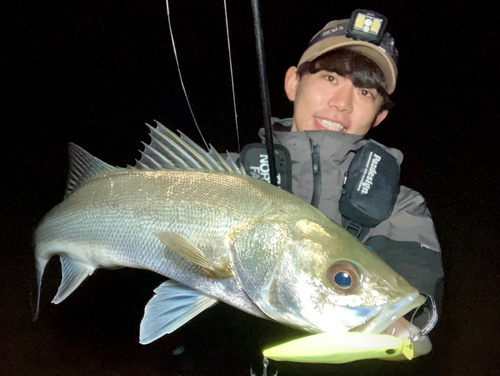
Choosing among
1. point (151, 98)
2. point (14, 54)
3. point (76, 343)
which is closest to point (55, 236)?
point (76, 343)

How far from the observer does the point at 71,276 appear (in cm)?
113

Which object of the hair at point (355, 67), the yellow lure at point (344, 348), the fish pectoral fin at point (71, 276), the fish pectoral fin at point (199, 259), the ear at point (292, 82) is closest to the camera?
the yellow lure at point (344, 348)

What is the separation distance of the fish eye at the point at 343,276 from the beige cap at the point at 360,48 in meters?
1.17

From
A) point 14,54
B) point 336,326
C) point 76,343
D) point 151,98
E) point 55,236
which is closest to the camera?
point 336,326

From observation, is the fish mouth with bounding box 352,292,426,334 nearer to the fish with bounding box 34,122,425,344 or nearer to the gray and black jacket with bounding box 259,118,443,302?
the fish with bounding box 34,122,425,344

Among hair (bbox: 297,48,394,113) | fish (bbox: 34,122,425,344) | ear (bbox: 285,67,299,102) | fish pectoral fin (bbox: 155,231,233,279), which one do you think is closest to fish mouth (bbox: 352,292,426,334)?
fish (bbox: 34,122,425,344)

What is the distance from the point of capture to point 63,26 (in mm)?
6805

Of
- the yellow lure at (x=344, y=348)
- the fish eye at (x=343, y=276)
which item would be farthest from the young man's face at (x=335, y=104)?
the yellow lure at (x=344, y=348)

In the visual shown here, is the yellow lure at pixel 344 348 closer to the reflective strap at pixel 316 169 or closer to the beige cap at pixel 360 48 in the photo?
the reflective strap at pixel 316 169

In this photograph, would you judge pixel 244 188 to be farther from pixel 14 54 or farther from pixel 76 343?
pixel 14 54

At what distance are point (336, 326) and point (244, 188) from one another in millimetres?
436

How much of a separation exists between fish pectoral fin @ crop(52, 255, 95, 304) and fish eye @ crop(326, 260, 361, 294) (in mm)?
908

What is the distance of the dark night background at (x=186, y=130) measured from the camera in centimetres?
206

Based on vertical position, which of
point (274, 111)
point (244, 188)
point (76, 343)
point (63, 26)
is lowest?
point (76, 343)
